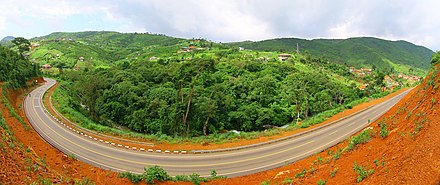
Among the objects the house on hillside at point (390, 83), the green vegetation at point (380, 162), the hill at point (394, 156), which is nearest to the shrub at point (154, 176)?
the hill at point (394, 156)

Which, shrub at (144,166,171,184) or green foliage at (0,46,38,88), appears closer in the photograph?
shrub at (144,166,171,184)

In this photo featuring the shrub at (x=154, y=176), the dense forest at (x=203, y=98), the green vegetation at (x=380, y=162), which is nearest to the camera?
the green vegetation at (x=380, y=162)

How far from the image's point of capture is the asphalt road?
20.6m

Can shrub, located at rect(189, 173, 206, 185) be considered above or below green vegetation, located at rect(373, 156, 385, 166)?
below

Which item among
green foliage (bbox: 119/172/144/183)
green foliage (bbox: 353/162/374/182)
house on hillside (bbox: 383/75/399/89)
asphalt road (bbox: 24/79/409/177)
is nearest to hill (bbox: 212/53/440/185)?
green foliage (bbox: 353/162/374/182)

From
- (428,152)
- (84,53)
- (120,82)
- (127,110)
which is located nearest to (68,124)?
(127,110)

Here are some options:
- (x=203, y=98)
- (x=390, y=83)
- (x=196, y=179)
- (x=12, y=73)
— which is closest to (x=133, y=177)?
(x=196, y=179)

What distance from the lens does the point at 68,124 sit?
104 feet

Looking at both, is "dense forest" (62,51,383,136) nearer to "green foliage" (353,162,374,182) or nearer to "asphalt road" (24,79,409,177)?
"asphalt road" (24,79,409,177)

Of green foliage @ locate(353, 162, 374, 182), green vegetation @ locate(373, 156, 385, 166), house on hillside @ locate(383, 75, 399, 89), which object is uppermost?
house on hillside @ locate(383, 75, 399, 89)

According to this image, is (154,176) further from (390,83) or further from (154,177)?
(390,83)

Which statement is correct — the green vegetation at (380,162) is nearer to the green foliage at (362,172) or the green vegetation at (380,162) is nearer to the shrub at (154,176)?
the green foliage at (362,172)

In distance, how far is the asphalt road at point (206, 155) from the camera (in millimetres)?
20578

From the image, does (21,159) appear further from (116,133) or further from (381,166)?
(381,166)
